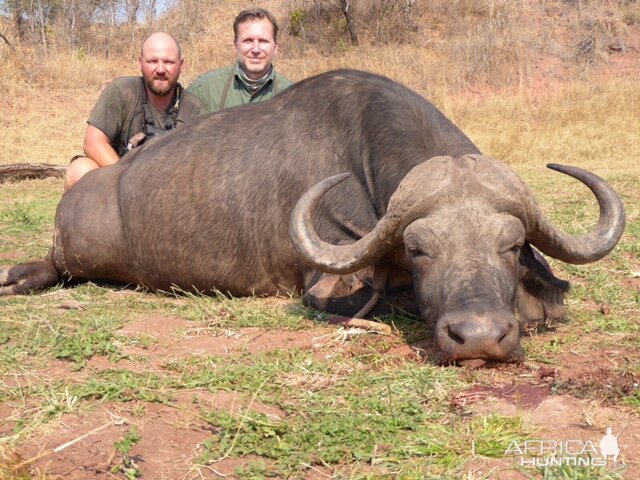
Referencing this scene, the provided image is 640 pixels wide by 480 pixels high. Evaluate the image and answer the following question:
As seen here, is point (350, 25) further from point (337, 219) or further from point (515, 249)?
point (515, 249)

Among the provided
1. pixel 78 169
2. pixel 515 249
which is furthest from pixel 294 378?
pixel 78 169

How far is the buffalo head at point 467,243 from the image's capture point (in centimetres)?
367

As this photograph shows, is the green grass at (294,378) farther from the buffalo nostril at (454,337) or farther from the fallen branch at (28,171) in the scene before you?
the fallen branch at (28,171)

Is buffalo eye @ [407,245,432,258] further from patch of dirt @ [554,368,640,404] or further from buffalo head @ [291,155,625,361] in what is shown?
patch of dirt @ [554,368,640,404]

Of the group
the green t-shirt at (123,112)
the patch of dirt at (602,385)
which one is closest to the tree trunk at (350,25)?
the green t-shirt at (123,112)

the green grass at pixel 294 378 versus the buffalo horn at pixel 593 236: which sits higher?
the buffalo horn at pixel 593 236

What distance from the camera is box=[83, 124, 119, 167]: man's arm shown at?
709 centimetres

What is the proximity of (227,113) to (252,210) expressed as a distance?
3.36ft

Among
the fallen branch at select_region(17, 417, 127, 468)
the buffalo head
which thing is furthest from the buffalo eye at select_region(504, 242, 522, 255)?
the fallen branch at select_region(17, 417, 127, 468)

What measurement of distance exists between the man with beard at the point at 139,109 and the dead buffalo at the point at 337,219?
59 centimetres

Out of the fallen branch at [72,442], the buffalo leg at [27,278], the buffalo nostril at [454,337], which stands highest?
the buffalo nostril at [454,337]

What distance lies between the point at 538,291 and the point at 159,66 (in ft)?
Result: 14.3

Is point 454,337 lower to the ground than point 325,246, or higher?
lower

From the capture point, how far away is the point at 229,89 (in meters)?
7.89
